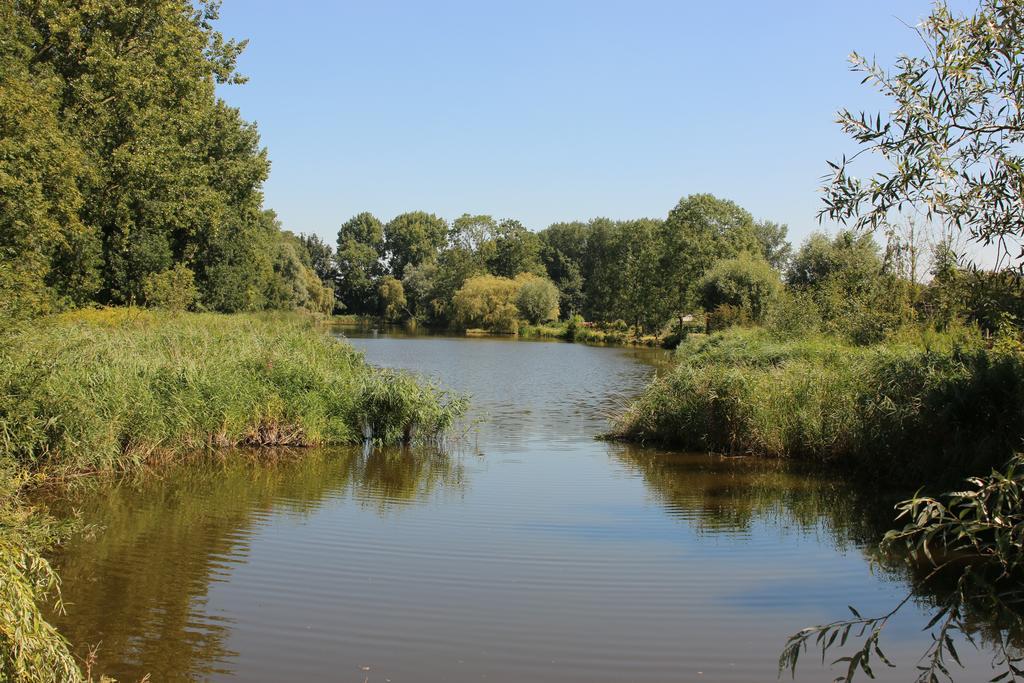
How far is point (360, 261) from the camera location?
117 metres

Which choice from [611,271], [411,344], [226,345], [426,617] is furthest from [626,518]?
[611,271]

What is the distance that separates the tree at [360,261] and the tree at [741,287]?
2417 inches

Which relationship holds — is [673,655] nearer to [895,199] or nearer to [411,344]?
[895,199]

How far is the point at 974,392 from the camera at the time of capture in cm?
1220

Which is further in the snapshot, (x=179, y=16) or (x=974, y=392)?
(x=179, y=16)

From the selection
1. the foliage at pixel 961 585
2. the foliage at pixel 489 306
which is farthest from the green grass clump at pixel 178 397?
the foliage at pixel 489 306

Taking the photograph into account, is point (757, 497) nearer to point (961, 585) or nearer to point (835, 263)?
point (961, 585)

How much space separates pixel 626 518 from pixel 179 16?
93.7 feet

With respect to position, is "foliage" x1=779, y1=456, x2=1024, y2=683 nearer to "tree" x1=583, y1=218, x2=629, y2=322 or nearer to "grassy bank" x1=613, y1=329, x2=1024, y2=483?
"grassy bank" x1=613, y1=329, x2=1024, y2=483

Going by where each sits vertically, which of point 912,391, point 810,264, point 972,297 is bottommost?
point 912,391

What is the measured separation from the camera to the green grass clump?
11.7m

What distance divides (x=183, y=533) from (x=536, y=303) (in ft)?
211

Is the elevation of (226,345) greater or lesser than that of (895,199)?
lesser

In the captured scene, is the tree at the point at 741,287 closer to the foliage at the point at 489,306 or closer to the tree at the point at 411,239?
the foliage at the point at 489,306
